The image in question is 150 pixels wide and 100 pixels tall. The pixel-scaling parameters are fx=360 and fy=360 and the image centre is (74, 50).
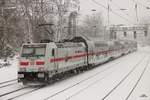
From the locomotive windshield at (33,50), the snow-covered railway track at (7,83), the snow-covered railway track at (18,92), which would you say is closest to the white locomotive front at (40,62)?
the locomotive windshield at (33,50)

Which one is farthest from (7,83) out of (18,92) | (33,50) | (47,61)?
(18,92)

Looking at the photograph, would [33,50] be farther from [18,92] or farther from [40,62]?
[18,92]

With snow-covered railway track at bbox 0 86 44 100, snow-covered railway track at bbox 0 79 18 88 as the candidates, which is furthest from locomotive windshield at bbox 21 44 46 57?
snow-covered railway track at bbox 0 79 18 88

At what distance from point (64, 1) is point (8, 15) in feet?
30.2

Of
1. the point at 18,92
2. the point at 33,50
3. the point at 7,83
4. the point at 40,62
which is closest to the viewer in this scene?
the point at 18,92

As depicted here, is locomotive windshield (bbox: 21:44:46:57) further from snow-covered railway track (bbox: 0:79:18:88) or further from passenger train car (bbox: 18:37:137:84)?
snow-covered railway track (bbox: 0:79:18:88)

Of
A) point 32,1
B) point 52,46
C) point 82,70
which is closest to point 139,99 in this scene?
point 52,46

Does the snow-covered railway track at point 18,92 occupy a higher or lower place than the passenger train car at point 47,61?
lower

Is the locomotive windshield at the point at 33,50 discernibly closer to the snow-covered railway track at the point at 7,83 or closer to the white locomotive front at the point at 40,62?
the white locomotive front at the point at 40,62

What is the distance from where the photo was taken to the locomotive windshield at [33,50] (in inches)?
839

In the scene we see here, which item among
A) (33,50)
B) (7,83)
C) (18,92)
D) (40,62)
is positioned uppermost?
(33,50)

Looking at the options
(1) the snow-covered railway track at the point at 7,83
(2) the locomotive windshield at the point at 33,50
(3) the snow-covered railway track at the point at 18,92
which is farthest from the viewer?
(1) the snow-covered railway track at the point at 7,83

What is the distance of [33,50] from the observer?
21547mm

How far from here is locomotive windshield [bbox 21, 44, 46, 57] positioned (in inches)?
839
